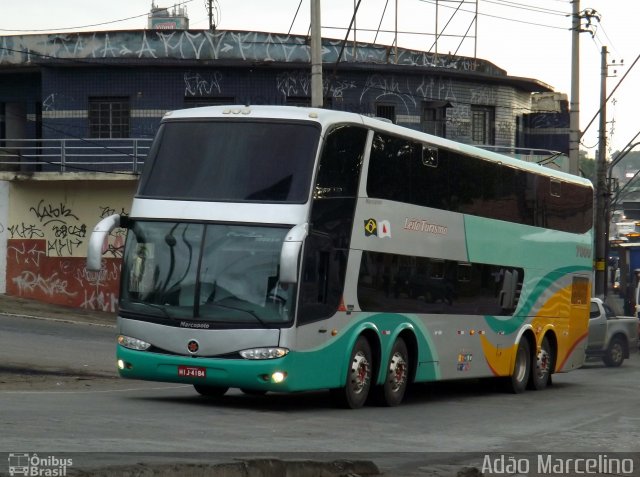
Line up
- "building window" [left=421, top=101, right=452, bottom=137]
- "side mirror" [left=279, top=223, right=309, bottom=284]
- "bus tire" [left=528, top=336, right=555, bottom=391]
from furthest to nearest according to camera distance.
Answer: "building window" [left=421, top=101, right=452, bottom=137]
"bus tire" [left=528, top=336, right=555, bottom=391]
"side mirror" [left=279, top=223, right=309, bottom=284]

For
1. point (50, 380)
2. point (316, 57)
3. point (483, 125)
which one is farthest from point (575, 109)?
point (50, 380)

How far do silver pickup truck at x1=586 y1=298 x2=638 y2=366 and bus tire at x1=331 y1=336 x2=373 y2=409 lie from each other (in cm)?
1642

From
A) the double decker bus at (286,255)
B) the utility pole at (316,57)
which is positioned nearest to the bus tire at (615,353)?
the utility pole at (316,57)

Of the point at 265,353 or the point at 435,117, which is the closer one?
the point at 265,353

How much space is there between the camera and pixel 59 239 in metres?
34.8

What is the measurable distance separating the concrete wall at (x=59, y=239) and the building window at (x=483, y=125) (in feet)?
41.3

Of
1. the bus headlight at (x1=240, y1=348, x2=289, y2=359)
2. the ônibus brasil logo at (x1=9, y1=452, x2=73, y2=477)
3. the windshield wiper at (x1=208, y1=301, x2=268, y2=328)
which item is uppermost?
the windshield wiper at (x1=208, y1=301, x2=268, y2=328)

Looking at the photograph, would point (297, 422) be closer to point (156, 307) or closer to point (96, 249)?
point (156, 307)

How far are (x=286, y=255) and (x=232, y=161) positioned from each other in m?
1.90

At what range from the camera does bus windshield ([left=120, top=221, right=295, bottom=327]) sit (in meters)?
14.1

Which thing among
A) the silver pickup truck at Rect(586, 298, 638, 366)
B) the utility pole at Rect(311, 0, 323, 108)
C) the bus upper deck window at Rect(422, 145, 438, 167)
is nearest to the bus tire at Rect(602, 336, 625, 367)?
the silver pickup truck at Rect(586, 298, 638, 366)

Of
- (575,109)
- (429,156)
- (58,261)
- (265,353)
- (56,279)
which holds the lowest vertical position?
(56,279)

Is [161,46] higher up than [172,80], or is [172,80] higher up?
[161,46]

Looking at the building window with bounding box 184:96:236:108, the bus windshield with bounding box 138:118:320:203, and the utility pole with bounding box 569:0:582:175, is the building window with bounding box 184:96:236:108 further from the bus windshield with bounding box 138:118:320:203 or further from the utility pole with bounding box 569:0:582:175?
the bus windshield with bounding box 138:118:320:203
